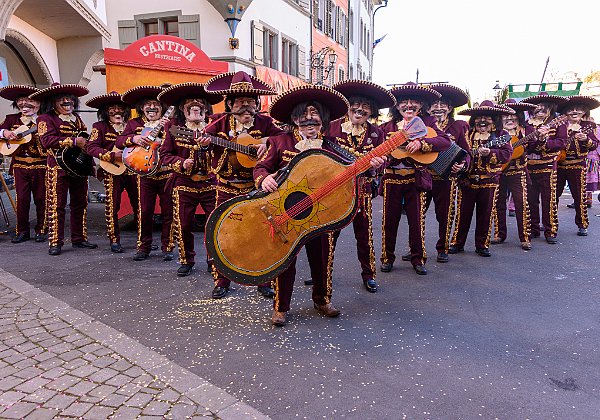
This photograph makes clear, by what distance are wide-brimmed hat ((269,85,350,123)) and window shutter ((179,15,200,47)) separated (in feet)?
38.4

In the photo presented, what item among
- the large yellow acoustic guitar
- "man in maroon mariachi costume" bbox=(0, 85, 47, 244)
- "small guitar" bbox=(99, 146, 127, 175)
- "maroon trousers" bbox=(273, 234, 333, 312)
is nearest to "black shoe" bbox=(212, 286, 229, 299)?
"maroon trousers" bbox=(273, 234, 333, 312)

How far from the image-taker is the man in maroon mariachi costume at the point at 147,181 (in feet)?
20.4

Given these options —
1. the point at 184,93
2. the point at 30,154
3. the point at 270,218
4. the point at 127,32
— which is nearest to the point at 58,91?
the point at 30,154

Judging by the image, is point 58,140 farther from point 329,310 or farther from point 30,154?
point 329,310

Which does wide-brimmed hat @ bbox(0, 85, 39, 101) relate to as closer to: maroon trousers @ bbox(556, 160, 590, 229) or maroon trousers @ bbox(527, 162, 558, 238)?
maroon trousers @ bbox(527, 162, 558, 238)

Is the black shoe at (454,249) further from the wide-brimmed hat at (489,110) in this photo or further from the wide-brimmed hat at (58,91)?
the wide-brimmed hat at (58,91)

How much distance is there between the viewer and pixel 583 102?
7.51 metres

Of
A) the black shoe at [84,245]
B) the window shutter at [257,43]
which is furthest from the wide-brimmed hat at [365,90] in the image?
the window shutter at [257,43]

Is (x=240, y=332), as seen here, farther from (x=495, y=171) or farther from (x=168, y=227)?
(x=495, y=171)

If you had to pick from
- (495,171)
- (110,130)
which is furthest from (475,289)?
(110,130)

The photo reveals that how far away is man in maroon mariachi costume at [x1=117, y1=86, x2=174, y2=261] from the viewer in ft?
20.4

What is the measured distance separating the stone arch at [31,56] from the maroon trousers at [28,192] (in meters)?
4.72

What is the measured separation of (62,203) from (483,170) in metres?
6.16

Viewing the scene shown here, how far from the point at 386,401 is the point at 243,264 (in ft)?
4.79
